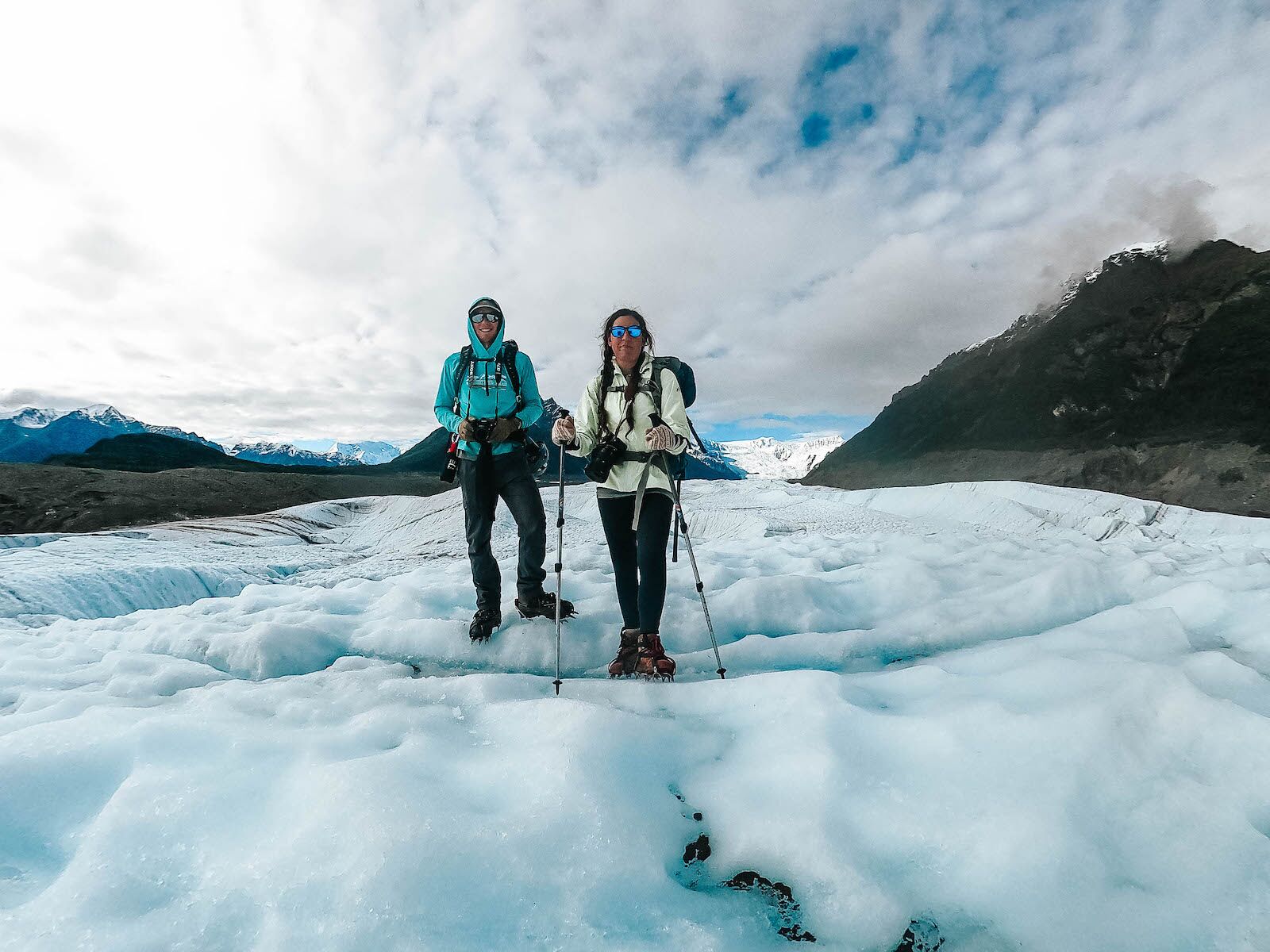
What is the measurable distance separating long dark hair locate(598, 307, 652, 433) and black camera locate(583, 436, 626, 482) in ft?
0.63

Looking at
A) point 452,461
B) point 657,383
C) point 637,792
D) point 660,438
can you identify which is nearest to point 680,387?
point 657,383

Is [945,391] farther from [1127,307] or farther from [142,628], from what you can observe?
[142,628]

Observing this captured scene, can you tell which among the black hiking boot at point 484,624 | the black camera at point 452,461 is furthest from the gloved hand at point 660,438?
the black hiking boot at point 484,624

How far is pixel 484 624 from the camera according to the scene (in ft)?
15.8

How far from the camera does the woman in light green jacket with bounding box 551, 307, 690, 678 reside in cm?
405

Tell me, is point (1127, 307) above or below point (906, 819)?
above

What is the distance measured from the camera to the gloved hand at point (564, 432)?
13.9ft

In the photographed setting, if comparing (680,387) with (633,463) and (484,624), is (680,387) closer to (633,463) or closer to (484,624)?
(633,463)

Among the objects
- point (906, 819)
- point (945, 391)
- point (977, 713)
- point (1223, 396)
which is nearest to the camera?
point (906, 819)

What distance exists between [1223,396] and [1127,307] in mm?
40791

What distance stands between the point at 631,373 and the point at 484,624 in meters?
2.58

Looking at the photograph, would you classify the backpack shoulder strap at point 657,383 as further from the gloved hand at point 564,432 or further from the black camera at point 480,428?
the black camera at point 480,428

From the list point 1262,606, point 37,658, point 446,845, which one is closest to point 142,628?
point 37,658

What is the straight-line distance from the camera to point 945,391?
132500 millimetres
